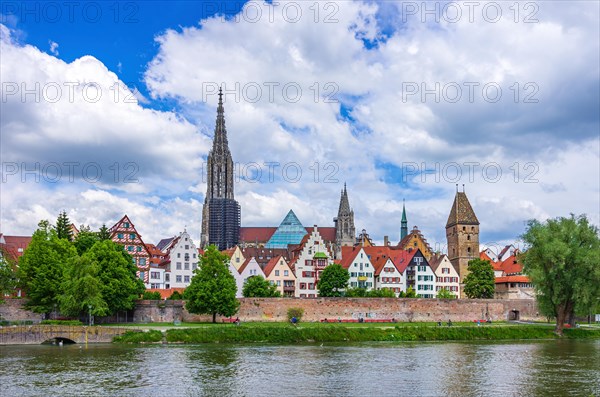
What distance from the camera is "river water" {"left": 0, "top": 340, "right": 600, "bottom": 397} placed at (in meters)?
36.6

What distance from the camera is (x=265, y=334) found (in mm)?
65750

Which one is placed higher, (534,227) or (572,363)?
(534,227)

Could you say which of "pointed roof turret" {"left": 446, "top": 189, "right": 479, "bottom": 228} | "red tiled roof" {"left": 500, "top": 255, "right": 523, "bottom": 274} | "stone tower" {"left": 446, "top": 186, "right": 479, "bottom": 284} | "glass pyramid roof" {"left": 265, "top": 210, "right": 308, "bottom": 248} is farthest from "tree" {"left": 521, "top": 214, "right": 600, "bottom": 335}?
"glass pyramid roof" {"left": 265, "top": 210, "right": 308, "bottom": 248}

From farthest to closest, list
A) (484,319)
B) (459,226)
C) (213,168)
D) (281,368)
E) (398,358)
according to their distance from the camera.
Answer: (213,168)
(459,226)
(484,319)
(398,358)
(281,368)

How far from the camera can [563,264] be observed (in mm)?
67062

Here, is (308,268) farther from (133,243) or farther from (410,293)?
(133,243)

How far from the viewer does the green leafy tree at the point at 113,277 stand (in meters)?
69.5

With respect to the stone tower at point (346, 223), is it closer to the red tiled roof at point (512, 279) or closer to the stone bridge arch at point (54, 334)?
the red tiled roof at point (512, 279)

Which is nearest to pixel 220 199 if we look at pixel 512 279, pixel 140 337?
pixel 512 279

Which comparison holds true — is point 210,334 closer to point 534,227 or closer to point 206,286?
point 206,286

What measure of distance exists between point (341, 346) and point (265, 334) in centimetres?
855

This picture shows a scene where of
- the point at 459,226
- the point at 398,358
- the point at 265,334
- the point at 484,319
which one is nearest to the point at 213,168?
the point at 459,226

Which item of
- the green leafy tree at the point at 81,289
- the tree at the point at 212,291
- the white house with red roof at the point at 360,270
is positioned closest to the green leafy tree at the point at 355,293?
the white house with red roof at the point at 360,270

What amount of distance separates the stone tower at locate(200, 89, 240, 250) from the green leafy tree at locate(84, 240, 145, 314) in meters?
91.8
